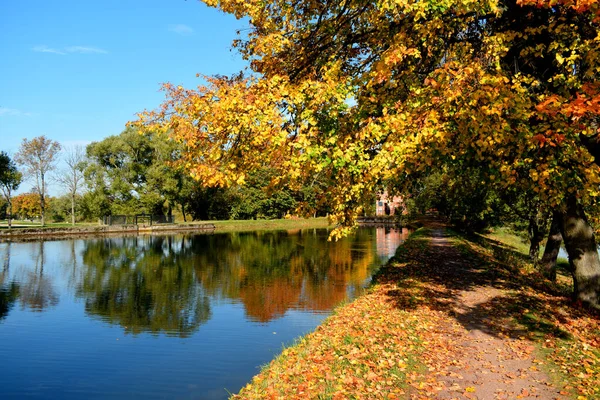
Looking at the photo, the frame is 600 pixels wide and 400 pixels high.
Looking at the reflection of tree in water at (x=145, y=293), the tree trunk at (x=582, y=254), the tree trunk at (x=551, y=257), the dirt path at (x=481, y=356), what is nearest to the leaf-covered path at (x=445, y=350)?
the dirt path at (x=481, y=356)

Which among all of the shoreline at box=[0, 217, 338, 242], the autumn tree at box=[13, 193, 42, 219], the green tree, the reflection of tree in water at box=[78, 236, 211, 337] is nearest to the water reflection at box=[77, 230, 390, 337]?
the reflection of tree in water at box=[78, 236, 211, 337]

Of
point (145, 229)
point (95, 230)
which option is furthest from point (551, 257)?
point (145, 229)

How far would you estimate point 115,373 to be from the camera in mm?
11016

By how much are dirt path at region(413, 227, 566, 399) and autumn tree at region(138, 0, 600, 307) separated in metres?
2.79

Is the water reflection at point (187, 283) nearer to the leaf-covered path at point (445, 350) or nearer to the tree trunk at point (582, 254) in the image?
the leaf-covered path at point (445, 350)

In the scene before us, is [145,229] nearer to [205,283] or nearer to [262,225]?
[262,225]

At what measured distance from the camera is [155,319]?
15805mm

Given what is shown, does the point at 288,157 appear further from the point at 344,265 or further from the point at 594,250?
the point at 344,265

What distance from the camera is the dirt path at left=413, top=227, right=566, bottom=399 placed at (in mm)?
6725

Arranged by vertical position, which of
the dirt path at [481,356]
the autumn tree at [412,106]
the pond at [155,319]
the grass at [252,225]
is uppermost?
the autumn tree at [412,106]

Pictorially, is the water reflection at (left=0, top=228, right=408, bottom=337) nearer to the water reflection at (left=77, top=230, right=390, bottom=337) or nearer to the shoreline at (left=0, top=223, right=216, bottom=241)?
the water reflection at (left=77, top=230, right=390, bottom=337)

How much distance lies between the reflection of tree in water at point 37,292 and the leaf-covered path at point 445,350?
12.5 m

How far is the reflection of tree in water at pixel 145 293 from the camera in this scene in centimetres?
1552

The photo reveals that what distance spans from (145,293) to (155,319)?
15.3 feet
